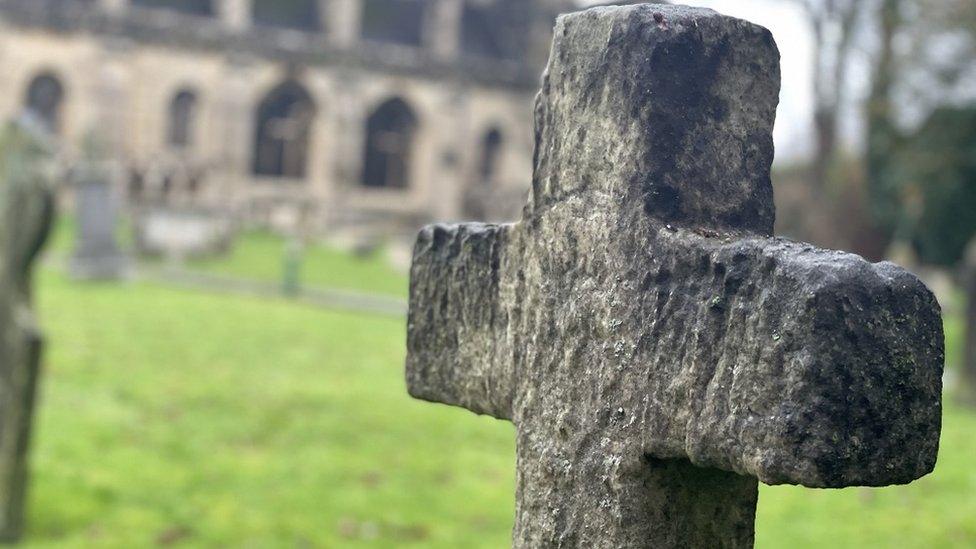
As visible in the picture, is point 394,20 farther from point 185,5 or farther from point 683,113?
point 683,113

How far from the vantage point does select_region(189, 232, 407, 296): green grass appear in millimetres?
22984

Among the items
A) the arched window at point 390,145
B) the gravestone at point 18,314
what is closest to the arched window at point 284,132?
the arched window at point 390,145

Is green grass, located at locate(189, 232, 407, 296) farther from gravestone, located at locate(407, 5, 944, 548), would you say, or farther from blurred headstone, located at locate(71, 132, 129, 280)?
gravestone, located at locate(407, 5, 944, 548)

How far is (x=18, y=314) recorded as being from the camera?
6.00 metres

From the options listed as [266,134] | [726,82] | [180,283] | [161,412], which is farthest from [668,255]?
[266,134]

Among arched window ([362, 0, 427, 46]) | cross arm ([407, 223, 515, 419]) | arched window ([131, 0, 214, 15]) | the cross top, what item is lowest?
cross arm ([407, 223, 515, 419])

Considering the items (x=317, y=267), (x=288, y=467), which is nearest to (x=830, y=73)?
(x=317, y=267)

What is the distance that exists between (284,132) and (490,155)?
7.75 metres

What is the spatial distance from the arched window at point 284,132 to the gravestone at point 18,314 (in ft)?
96.7

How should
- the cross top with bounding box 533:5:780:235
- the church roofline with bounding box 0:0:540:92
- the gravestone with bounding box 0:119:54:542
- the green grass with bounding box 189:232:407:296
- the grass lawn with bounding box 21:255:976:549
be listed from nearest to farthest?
the cross top with bounding box 533:5:780:235 < the gravestone with bounding box 0:119:54:542 < the grass lawn with bounding box 21:255:976:549 < the green grass with bounding box 189:232:407:296 < the church roofline with bounding box 0:0:540:92

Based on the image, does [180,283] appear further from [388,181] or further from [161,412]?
[388,181]

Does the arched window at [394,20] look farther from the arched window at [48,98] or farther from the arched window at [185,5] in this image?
the arched window at [48,98]

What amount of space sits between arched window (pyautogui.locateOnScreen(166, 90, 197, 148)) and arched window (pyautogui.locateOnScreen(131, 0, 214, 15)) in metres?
2.61

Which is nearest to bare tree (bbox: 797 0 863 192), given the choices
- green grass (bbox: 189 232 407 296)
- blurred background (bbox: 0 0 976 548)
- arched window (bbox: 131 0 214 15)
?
blurred background (bbox: 0 0 976 548)
